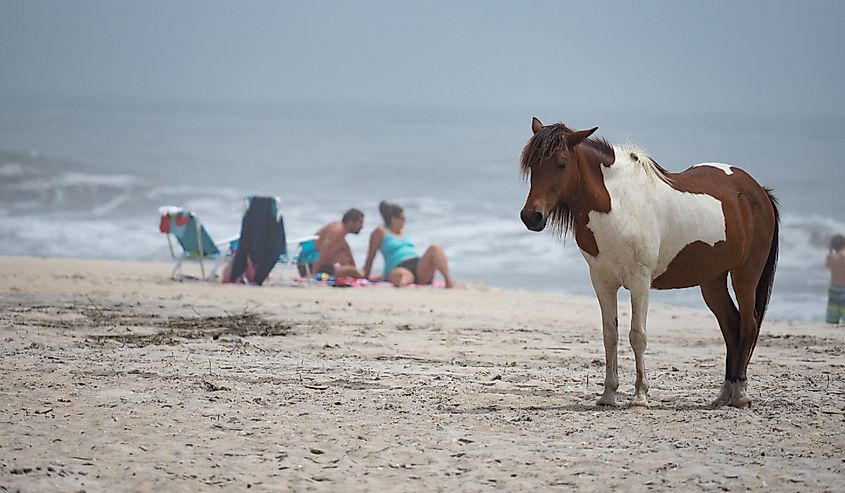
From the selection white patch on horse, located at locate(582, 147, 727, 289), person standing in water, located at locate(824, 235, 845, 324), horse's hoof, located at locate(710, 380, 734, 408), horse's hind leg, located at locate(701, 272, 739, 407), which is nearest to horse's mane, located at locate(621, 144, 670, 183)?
white patch on horse, located at locate(582, 147, 727, 289)

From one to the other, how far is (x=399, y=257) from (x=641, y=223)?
744 cm

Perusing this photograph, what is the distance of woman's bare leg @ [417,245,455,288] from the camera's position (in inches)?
486

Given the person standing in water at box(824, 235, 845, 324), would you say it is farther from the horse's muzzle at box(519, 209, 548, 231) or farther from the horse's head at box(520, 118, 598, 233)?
the horse's muzzle at box(519, 209, 548, 231)

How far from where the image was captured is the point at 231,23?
36062 mm

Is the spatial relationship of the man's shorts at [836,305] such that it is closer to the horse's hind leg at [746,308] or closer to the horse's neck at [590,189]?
the horse's hind leg at [746,308]

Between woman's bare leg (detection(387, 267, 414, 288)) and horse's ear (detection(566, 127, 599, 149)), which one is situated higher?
horse's ear (detection(566, 127, 599, 149))

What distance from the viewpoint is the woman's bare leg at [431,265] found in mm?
12336

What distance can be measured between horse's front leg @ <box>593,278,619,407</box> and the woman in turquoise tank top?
21.8ft

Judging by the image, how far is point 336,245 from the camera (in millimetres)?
12891

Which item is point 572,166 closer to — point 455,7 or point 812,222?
point 812,222

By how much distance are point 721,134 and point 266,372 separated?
110ft

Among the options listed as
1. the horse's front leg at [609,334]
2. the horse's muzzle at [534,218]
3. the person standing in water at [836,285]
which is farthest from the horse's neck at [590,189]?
the person standing in water at [836,285]

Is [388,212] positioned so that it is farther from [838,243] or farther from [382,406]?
[382,406]

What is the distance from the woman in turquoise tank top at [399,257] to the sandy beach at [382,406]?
3208mm
